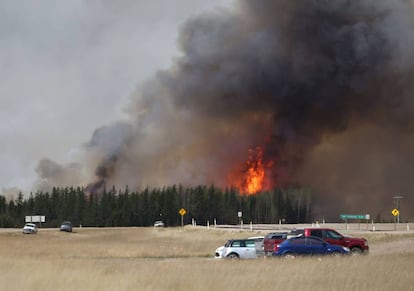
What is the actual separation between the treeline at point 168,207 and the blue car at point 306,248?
98.5 metres

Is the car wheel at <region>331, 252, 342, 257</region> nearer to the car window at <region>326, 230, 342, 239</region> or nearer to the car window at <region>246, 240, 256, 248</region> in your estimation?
the car window at <region>326, 230, 342, 239</region>

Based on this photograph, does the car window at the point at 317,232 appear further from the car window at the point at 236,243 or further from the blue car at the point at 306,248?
the car window at the point at 236,243

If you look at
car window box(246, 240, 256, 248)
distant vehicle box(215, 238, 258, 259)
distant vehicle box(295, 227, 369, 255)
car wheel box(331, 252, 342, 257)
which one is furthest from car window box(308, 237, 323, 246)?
car window box(246, 240, 256, 248)

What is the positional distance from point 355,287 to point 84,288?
29.6 feet

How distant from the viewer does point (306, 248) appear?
119 feet

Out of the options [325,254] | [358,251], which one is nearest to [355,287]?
[325,254]

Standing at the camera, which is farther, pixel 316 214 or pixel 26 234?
pixel 316 214

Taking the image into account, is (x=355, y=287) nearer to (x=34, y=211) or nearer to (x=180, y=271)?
(x=180, y=271)

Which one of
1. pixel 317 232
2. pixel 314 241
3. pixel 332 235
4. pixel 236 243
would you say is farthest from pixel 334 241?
pixel 236 243

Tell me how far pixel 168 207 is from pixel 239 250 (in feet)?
335

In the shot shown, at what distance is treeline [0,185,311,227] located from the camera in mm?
138000

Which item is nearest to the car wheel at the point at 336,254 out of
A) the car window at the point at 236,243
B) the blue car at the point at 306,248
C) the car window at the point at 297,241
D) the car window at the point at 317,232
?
the blue car at the point at 306,248

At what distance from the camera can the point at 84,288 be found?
20.3 m

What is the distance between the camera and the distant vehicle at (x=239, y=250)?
131 ft
